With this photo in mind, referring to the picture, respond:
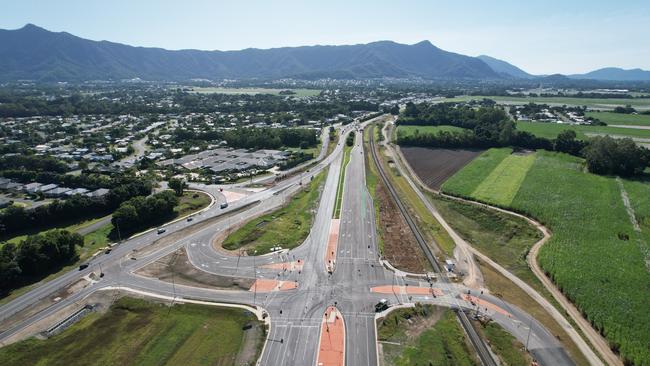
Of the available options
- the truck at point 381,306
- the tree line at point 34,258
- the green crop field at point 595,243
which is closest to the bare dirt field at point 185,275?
the tree line at point 34,258

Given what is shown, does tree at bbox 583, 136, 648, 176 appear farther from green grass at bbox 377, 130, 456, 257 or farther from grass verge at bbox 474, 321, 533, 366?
grass verge at bbox 474, 321, 533, 366

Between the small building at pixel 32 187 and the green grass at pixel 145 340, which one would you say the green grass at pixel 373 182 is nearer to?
the green grass at pixel 145 340

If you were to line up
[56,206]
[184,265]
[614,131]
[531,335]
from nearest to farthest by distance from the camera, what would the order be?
[531,335], [184,265], [56,206], [614,131]

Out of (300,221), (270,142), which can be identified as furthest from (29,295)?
(270,142)

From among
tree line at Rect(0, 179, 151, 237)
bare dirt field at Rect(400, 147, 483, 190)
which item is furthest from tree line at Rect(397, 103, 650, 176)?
tree line at Rect(0, 179, 151, 237)

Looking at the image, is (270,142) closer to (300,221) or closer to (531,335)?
(300,221)

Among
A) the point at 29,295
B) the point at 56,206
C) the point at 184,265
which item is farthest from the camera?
the point at 56,206

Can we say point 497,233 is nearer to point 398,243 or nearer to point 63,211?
point 398,243
